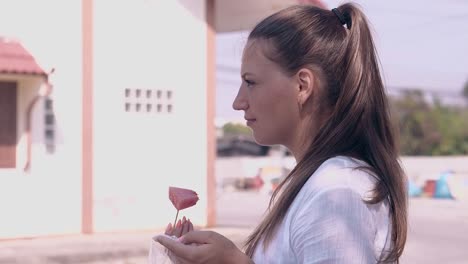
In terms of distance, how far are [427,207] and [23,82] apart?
15839 mm

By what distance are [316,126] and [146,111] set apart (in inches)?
450

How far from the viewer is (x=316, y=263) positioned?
5.61 ft

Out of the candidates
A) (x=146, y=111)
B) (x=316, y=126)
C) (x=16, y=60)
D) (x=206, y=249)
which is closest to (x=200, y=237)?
(x=206, y=249)

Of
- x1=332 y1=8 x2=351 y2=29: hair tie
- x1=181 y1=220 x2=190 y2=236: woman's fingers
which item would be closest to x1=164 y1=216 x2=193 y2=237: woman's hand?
x1=181 y1=220 x2=190 y2=236: woman's fingers

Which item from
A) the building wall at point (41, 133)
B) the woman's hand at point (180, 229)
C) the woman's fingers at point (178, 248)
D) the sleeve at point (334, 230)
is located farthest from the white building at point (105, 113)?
the sleeve at point (334, 230)

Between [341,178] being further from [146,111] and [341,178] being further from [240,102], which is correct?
[146,111]

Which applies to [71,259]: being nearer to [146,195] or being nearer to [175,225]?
[146,195]

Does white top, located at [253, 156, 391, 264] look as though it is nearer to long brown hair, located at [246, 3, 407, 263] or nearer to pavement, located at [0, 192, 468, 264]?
long brown hair, located at [246, 3, 407, 263]

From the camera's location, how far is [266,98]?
6.37 ft

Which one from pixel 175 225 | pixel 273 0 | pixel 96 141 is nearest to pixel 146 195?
pixel 96 141

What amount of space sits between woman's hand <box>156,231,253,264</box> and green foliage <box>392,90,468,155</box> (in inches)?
2123

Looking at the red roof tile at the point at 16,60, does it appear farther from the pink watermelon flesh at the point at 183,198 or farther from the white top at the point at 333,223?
the white top at the point at 333,223

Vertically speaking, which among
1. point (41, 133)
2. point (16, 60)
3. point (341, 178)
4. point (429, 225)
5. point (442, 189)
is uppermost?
point (16, 60)

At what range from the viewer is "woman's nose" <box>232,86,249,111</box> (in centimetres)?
197
